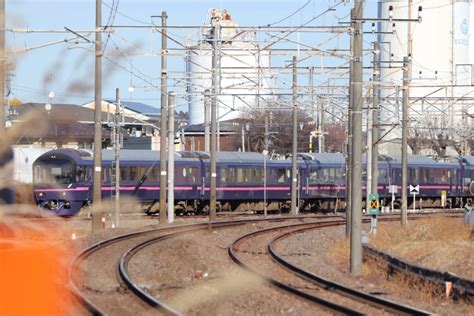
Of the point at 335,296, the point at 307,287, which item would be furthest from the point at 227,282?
the point at 335,296

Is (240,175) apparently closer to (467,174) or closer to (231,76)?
(231,76)

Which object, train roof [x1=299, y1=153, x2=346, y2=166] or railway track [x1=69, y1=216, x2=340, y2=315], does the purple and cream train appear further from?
railway track [x1=69, y1=216, x2=340, y2=315]

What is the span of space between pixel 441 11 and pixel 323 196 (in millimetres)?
22749

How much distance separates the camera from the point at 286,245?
1061 inches

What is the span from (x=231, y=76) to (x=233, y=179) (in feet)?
24.9

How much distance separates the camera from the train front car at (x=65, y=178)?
123ft

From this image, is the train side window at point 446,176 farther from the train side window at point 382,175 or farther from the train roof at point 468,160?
the train side window at point 382,175

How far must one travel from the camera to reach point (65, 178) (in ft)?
125

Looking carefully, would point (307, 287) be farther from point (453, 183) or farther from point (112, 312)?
point (453, 183)

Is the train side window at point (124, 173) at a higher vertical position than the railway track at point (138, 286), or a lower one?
higher

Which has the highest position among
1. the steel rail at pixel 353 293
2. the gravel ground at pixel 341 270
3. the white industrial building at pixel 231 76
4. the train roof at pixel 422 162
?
the white industrial building at pixel 231 76

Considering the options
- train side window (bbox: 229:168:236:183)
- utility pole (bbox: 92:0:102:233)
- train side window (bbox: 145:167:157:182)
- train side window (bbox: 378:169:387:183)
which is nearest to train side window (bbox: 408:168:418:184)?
train side window (bbox: 378:169:387:183)

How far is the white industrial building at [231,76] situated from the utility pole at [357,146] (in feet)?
29.1

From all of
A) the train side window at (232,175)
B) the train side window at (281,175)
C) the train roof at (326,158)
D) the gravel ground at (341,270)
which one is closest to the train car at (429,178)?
the train roof at (326,158)
